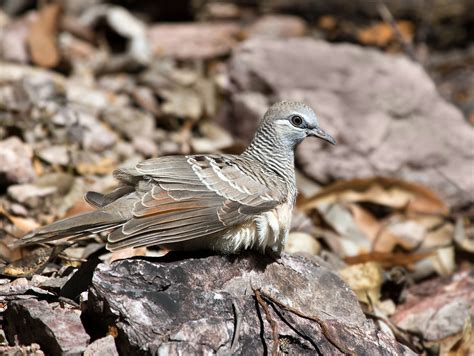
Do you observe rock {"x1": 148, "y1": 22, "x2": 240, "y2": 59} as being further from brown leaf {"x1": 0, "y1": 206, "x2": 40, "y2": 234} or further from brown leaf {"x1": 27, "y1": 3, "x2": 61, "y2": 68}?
brown leaf {"x1": 0, "y1": 206, "x2": 40, "y2": 234}

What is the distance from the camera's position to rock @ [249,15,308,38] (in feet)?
33.8

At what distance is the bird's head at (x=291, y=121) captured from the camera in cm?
529

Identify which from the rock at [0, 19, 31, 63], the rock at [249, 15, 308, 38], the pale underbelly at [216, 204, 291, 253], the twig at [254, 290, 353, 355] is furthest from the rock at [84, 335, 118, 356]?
the rock at [249, 15, 308, 38]

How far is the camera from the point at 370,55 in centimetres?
851

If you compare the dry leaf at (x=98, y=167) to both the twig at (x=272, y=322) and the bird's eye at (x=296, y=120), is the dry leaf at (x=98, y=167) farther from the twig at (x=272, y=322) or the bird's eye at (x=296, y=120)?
the twig at (x=272, y=322)

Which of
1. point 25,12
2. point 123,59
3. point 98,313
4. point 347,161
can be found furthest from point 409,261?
point 25,12

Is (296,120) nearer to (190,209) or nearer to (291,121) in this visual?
(291,121)

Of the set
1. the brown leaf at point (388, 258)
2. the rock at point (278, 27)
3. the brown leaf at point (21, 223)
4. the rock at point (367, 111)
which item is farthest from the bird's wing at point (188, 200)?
the rock at point (278, 27)

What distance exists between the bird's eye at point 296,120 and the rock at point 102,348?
6.87ft

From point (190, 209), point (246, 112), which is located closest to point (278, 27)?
point (246, 112)

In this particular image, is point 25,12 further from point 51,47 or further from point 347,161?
point 347,161

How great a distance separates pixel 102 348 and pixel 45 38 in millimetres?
5573

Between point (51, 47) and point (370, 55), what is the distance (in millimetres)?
3457

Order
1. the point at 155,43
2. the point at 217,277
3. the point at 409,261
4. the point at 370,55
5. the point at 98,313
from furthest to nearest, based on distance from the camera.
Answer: the point at 155,43, the point at 370,55, the point at 409,261, the point at 217,277, the point at 98,313
